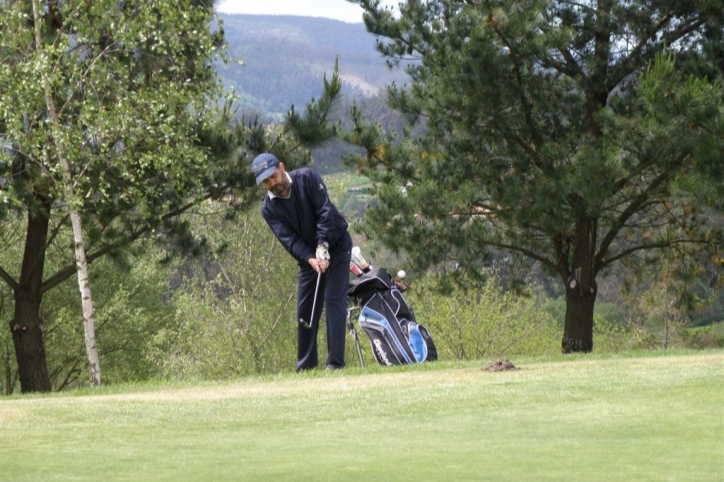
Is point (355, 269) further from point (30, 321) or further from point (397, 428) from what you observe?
point (30, 321)

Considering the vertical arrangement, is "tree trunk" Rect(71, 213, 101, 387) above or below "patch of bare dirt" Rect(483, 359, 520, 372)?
→ below

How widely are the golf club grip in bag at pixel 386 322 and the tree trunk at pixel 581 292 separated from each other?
26.5 ft

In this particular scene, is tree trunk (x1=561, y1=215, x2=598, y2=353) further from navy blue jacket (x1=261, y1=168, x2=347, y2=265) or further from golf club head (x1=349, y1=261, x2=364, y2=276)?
navy blue jacket (x1=261, y1=168, x2=347, y2=265)

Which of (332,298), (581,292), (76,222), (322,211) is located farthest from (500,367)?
(581,292)

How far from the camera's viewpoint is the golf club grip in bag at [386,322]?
40.3ft

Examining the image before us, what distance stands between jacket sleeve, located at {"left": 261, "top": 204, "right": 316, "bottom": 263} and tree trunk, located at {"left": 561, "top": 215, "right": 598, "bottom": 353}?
9.54 m

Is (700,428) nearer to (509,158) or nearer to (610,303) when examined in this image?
(509,158)

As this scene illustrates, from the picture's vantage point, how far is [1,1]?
57.1ft

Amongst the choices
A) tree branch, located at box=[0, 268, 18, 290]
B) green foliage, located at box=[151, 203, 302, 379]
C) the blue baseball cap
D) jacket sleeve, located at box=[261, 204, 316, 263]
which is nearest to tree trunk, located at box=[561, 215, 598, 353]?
tree branch, located at box=[0, 268, 18, 290]

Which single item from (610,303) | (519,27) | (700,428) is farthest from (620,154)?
(610,303)

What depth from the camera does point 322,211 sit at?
1109cm

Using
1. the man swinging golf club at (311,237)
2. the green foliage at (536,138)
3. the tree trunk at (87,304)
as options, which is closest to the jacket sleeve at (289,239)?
the man swinging golf club at (311,237)

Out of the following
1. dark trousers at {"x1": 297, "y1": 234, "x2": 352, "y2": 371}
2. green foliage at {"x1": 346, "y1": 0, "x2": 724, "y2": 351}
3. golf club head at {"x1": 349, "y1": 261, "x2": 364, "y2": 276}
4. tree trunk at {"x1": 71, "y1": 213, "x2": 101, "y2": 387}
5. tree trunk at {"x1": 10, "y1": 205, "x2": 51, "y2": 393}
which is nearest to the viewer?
dark trousers at {"x1": 297, "y1": 234, "x2": 352, "y2": 371}

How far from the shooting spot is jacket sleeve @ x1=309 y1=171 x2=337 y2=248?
36.3 ft
